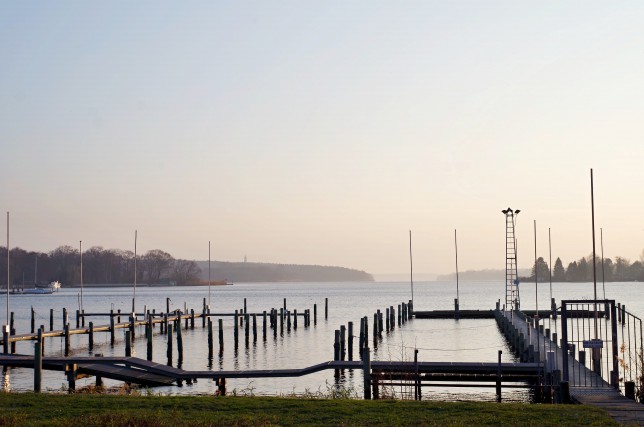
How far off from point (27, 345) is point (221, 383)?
3316 centimetres

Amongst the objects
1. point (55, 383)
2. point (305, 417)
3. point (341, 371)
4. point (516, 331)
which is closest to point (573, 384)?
point (305, 417)

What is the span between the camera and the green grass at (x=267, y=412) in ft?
48.6

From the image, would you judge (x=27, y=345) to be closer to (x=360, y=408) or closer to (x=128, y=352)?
(x=128, y=352)

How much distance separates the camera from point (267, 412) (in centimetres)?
1623

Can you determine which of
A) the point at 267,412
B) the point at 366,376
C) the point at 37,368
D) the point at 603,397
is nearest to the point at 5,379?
the point at 37,368

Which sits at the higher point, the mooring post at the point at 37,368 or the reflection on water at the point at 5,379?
the mooring post at the point at 37,368

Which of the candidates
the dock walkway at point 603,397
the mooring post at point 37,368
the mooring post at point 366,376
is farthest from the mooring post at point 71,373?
the dock walkway at point 603,397

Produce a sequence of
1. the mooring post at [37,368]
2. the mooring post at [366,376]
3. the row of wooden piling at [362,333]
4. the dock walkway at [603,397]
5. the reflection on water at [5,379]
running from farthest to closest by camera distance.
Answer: the row of wooden piling at [362,333], the reflection on water at [5,379], the mooring post at [37,368], the mooring post at [366,376], the dock walkway at [603,397]

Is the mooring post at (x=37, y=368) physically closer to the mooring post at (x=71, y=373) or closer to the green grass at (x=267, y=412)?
the mooring post at (x=71, y=373)

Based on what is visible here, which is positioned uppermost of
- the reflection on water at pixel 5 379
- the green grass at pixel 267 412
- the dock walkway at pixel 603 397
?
the green grass at pixel 267 412

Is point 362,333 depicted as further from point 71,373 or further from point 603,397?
point 603,397

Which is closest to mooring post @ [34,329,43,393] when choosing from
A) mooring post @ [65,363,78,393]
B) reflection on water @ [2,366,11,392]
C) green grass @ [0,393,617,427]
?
mooring post @ [65,363,78,393]

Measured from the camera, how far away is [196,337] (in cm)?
6012

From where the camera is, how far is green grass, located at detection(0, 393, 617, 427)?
14812mm
